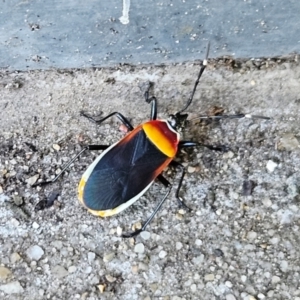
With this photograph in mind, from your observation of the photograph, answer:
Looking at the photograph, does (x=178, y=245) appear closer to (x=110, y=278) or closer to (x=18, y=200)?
(x=110, y=278)

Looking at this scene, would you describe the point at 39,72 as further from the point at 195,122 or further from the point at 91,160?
the point at 195,122

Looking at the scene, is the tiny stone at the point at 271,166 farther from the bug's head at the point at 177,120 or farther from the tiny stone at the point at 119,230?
the tiny stone at the point at 119,230

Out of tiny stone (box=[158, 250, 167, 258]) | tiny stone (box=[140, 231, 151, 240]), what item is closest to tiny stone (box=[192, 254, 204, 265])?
tiny stone (box=[158, 250, 167, 258])

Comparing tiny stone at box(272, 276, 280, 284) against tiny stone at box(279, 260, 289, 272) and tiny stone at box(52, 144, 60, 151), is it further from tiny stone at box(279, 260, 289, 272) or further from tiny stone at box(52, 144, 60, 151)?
tiny stone at box(52, 144, 60, 151)

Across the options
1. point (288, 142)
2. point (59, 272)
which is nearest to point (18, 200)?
point (59, 272)

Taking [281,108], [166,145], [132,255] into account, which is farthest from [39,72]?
[281,108]

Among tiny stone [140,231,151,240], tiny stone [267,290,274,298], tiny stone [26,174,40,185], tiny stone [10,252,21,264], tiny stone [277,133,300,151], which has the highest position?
tiny stone [277,133,300,151]
